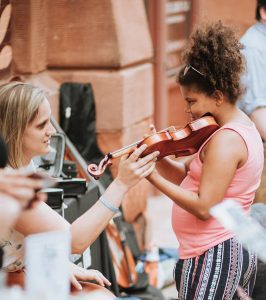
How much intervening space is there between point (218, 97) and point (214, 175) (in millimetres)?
318

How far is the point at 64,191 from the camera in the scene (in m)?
4.11

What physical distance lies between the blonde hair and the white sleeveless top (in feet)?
0.77

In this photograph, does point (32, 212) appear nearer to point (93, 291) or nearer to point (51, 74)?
point (93, 291)

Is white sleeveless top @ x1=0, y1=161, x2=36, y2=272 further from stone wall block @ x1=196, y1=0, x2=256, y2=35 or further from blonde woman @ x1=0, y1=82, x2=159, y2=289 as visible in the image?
stone wall block @ x1=196, y1=0, x2=256, y2=35

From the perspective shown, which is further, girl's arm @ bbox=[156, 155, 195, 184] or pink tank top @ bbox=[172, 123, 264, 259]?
girl's arm @ bbox=[156, 155, 195, 184]

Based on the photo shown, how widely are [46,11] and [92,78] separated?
1.67ft

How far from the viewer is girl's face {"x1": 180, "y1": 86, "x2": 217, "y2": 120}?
3.21m

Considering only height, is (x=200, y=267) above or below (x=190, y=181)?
below

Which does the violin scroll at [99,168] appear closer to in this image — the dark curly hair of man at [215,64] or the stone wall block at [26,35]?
the dark curly hair of man at [215,64]

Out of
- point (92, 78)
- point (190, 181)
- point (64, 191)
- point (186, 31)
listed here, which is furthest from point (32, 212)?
point (186, 31)

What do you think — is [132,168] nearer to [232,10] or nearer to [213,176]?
[213,176]

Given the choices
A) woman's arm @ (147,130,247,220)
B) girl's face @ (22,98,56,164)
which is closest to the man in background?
woman's arm @ (147,130,247,220)

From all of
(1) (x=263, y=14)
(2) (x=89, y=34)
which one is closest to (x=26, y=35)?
(2) (x=89, y=34)

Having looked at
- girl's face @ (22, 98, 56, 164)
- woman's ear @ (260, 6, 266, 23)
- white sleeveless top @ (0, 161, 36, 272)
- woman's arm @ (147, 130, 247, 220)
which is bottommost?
white sleeveless top @ (0, 161, 36, 272)
